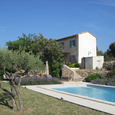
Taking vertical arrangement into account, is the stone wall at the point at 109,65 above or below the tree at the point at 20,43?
below

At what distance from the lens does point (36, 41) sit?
25.1 metres

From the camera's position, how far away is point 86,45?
1140 inches

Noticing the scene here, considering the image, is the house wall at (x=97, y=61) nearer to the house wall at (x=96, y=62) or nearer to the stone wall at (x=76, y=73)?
the house wall at (x=96, y=62)

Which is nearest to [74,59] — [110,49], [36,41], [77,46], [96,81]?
[77,46]

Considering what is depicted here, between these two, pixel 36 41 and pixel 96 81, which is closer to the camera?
pixel 96 81

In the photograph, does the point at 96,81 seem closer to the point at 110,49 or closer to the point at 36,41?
the point at 36,41

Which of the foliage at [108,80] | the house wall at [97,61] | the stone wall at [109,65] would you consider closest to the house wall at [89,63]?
the house wall at [97,61]

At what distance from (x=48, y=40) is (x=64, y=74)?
542 centimetres

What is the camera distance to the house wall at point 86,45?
28141 mm

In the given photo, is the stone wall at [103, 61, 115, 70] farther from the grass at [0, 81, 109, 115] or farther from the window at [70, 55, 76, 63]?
the grass at [0, 81, 109, 115]

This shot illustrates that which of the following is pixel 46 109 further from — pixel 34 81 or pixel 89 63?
pixel 89 63

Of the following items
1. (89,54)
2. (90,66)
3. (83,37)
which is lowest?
(90,66)

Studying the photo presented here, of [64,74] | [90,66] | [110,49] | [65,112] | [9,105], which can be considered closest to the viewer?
[65,112]

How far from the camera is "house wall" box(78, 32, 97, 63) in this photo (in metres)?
28.1
